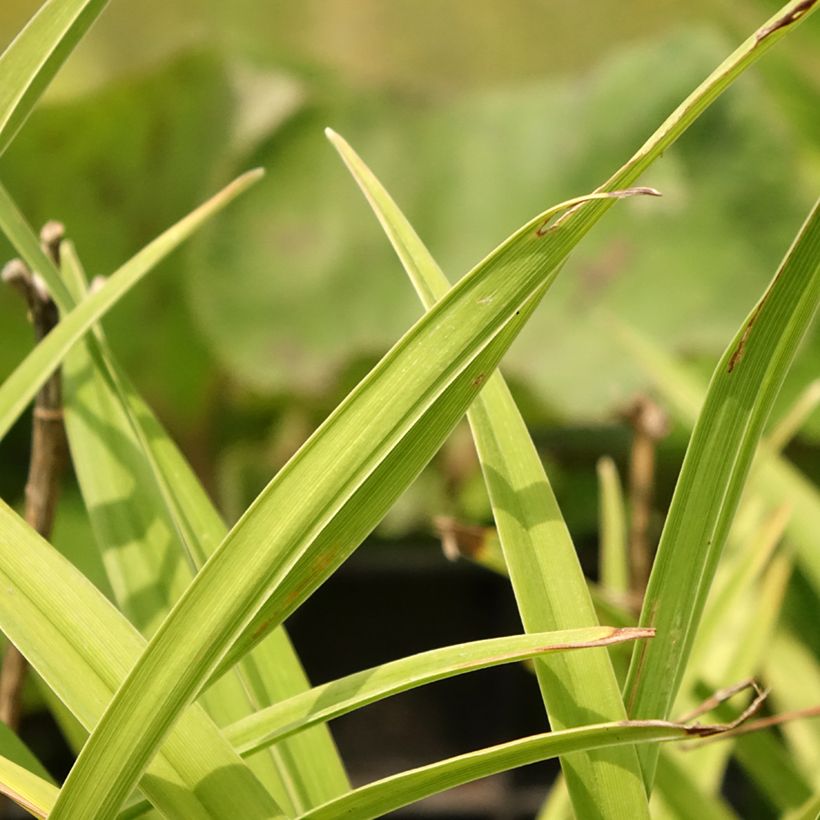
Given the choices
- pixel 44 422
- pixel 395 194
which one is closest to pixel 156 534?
pixel 44 422

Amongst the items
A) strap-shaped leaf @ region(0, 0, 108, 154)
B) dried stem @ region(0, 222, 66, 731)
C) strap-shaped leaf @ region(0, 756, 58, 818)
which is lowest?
strap-shaped leaf @ region(0, 756, 58, 818)

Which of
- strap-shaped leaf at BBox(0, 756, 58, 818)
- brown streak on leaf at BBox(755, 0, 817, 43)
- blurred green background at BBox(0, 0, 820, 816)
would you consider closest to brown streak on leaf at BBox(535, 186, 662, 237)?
brown streak on leaf at BBox(755, 0, 817, 43)

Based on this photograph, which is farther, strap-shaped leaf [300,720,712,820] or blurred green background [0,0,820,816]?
blurred green background [0,0,820,816]

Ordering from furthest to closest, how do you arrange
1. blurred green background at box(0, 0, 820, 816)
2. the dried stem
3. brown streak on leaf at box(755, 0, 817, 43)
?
blurred green background at box(0, 0, 820, 816) < the dried stem < brown streak on leaf at box(755, 0, 817, 43)

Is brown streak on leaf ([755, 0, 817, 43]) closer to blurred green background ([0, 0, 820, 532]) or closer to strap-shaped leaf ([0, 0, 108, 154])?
strap-shaped leaf ([0, 0, 108, 154])

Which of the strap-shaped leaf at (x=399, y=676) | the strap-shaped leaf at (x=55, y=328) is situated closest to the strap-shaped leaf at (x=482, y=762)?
the strap-shaped leaf at (x=399, y=676)

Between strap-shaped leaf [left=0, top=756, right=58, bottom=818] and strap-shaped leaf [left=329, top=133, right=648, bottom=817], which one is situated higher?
strap-shaped leaf [left=329, top=133, right=648, bottom=817]

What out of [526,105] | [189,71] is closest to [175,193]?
[189,71]

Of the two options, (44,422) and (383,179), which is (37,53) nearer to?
(44,422)

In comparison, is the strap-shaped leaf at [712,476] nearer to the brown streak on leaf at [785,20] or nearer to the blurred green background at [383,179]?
the brown streak on leaf at [785,20]
